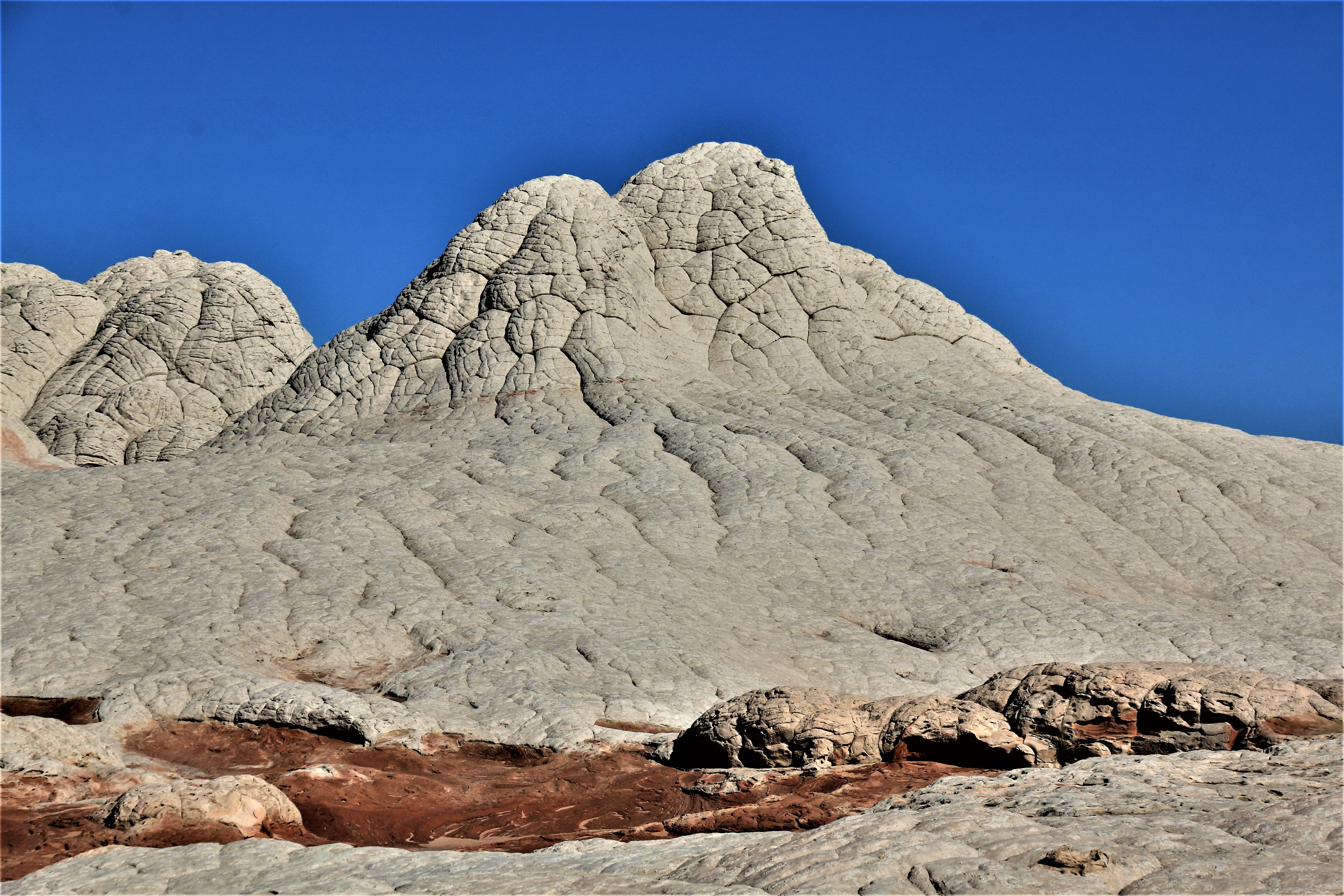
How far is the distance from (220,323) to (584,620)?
65.5 feet

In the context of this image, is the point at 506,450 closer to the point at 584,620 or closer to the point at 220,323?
the point at 584,620

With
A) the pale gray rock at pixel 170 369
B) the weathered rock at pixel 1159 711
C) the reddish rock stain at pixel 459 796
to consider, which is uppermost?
the pale gray rock at pixel 170 369

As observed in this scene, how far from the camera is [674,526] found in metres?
14.2

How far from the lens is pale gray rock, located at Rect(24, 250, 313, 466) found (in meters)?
25.0

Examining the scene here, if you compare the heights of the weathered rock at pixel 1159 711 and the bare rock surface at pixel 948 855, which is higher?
the weathered rock at pixel 1159 711

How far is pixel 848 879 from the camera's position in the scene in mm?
4254

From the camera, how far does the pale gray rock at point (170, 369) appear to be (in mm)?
25016

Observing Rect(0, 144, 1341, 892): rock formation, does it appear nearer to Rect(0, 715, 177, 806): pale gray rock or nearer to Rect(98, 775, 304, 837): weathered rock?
Rect(0, 715, 177, 806): pale gray rock

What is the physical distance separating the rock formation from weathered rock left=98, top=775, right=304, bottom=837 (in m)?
2.26

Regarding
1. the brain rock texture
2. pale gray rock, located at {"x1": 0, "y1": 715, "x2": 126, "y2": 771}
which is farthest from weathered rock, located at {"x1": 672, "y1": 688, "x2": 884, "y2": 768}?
pale gray rock, located at {"x1": 0, "y1": 715, "x2": 126, "y2": 771}

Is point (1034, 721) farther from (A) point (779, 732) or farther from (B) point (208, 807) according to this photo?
(B) point (208, 807)

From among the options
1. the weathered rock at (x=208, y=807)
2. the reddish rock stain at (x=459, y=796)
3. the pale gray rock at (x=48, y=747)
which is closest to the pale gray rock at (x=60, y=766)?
the pale gray rock at (x=48, y=747)

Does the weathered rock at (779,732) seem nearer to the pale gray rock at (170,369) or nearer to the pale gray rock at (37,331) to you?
the pale gray rock at (170,369)

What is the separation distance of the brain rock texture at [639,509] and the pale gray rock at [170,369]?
166 mm
